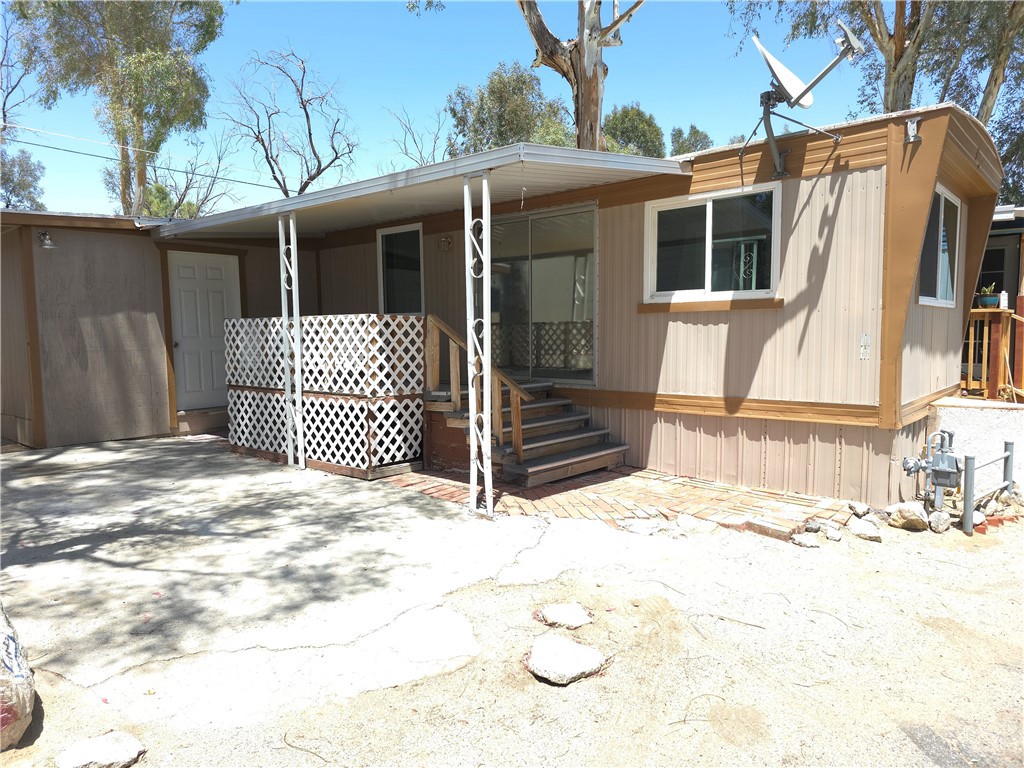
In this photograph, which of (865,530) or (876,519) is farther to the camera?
(876,519)

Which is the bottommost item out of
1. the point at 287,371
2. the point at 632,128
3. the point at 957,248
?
the point at 287,371

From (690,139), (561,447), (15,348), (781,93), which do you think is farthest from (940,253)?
(690,139)

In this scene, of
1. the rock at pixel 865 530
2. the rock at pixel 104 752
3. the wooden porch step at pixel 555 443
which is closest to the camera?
the rock at pixel 104 752

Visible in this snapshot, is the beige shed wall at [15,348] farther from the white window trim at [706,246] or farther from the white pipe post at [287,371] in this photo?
the white window trim at [706,246]

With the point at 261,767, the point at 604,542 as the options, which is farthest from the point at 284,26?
the point at 261,767

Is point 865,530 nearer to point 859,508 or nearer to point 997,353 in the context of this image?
point 859,508

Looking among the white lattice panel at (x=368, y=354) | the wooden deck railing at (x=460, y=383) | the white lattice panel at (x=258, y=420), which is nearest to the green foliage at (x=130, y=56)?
the white lattice panel at (x=258, y=420)

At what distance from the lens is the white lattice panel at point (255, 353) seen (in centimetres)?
716

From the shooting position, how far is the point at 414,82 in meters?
18.7

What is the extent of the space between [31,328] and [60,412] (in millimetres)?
1053

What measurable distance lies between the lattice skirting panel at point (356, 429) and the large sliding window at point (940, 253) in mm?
4967

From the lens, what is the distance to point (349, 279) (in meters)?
9.55

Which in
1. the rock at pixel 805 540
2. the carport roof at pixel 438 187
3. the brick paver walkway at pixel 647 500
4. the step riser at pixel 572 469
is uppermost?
the carport roof at pixel 438 187

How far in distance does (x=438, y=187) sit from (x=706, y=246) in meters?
2.52
